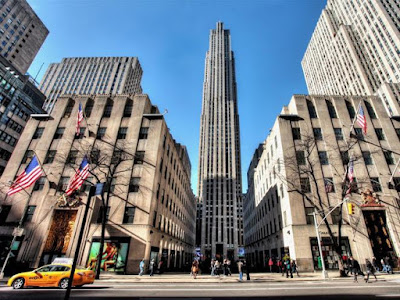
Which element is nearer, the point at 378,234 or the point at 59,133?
the point at 378,234

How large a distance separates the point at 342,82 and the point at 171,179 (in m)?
101

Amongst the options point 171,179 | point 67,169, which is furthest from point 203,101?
point 67,169

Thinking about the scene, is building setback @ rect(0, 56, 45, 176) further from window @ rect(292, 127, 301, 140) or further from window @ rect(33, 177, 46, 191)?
window @ rect(292, 127, 301, 140)

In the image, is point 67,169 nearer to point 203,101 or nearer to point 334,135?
point 334,135

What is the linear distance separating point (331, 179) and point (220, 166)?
8393 centimetres

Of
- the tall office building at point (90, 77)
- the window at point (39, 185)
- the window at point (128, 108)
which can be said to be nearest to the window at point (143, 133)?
the window at point (128, 108)

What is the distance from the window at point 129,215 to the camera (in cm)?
2721

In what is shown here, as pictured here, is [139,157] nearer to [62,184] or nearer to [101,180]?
[101,180]

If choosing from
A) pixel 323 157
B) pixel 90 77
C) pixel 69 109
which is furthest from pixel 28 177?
pixel 90 77

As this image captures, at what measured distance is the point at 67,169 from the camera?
30.8m

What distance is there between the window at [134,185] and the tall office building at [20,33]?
88659mm

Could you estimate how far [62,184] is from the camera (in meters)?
29.8

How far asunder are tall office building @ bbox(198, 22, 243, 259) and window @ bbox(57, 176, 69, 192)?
76.6 meters

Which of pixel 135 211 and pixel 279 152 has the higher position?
pixel 279 152
